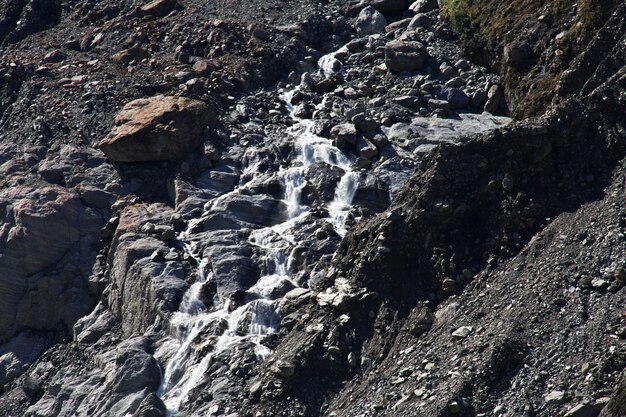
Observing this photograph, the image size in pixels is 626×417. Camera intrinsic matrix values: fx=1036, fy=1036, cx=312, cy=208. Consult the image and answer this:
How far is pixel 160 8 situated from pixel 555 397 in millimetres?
34212

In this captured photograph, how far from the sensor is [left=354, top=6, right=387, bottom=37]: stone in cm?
4762

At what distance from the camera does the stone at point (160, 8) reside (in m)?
51.4

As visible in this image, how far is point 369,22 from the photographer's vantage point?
4791 cm

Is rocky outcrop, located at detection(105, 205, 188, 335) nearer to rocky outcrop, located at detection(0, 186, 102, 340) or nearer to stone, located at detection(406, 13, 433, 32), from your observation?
rocky outcrop, located at detection(0, 186, 102, 340)

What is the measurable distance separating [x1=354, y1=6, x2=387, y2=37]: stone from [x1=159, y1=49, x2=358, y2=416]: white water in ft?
31.6

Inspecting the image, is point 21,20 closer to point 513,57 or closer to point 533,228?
point 513,57

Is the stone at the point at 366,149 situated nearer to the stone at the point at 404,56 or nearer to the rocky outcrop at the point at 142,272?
the stone at the point at 404,56

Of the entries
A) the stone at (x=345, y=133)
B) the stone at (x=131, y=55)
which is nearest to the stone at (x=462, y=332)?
the stone at (x=345, y=133)

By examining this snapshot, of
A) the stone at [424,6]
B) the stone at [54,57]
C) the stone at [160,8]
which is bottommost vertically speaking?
the stone at [424,6]

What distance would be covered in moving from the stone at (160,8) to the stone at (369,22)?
956 centimetres

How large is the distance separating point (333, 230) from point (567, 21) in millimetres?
11420

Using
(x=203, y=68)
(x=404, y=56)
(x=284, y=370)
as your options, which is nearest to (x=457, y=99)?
(x=404, y=56)

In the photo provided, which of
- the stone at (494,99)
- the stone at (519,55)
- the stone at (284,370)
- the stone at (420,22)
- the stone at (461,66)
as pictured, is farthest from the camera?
the stone at (420,22)

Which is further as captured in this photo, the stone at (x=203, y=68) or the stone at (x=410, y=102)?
the stone at (x=203, y=68)
